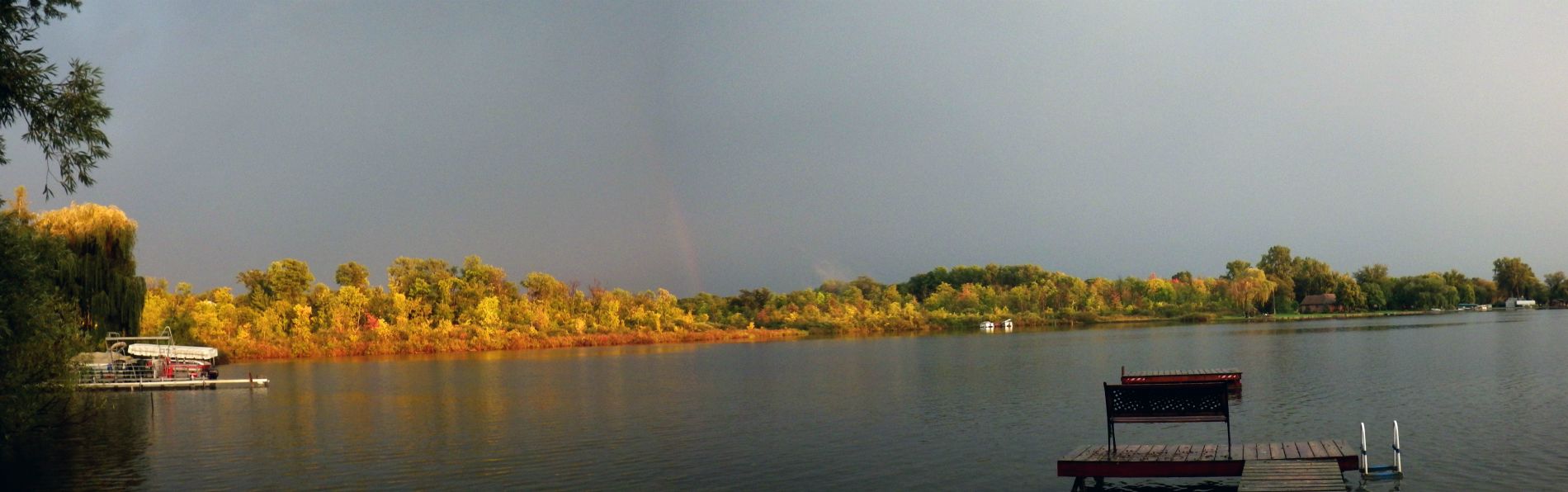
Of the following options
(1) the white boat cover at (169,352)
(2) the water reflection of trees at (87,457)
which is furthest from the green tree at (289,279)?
(2) the water reflection of trees at (87,457)

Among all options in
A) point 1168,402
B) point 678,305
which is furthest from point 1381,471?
point 678,305

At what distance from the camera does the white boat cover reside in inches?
1697

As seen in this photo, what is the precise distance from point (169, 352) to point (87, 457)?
26638 mm

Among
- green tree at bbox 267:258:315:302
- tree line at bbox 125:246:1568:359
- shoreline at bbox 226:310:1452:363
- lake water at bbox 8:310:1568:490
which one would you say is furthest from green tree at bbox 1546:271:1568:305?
green tree at bbox 267:258:315:302

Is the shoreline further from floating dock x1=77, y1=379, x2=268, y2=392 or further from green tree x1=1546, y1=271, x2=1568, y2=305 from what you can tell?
green tree x1=1546, y1=271, x2=1568, y2=305

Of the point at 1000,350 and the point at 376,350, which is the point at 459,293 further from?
the point at 1000,350

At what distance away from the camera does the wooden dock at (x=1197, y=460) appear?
14.1 m

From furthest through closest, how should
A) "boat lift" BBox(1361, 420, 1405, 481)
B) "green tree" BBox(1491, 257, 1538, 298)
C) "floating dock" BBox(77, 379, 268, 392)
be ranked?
"green tree" BBox(1491, 257, 1538, 298) < "floating dock" BBox(77, 379, 268, 392) < "boat lift" BBox(1361, 420, 1405, 481)

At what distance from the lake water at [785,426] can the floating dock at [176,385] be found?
1.62 metres

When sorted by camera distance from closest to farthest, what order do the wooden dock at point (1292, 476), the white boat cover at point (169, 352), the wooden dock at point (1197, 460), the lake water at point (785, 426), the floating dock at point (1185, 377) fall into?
the wooden dock at point (1292, 476)
the wooden dock at point (1197, 460)
the lake water at point (785, 426)
the floating dock at point (1185, 377)
the white boat cover at point (169, 352)

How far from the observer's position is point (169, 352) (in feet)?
149

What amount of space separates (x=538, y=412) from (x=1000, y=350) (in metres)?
39.8

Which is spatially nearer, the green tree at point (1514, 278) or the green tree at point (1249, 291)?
the green tree at point (1249, 291)

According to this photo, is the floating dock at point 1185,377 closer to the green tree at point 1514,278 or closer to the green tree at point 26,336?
the green tree at point 26,336
